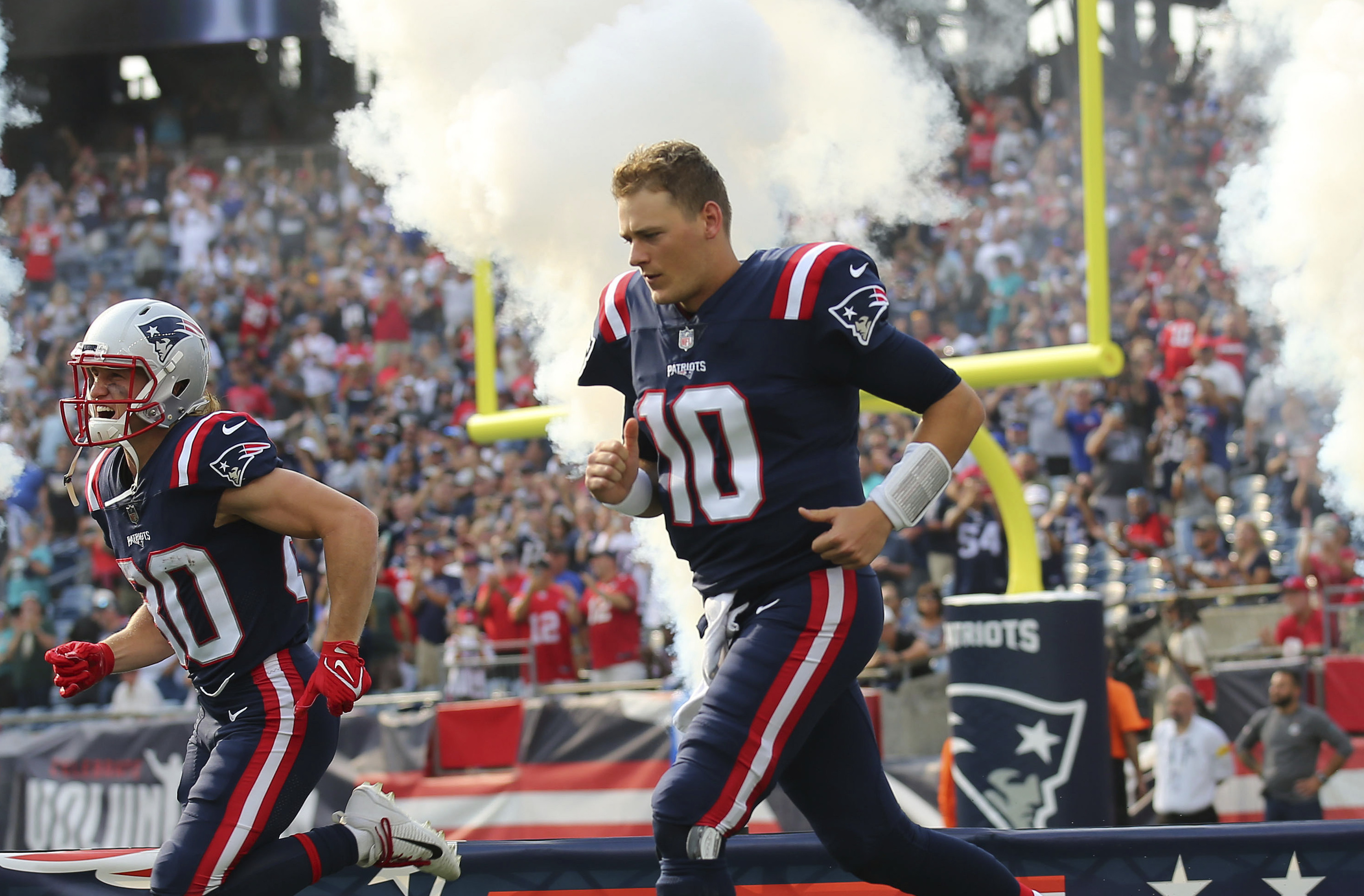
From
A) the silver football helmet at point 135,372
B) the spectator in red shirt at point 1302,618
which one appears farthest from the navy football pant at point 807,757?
the spectator in red shirt at point 1302,618

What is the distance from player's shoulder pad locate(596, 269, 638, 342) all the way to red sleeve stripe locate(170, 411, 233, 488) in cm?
80

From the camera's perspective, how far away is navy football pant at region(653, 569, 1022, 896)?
245cm

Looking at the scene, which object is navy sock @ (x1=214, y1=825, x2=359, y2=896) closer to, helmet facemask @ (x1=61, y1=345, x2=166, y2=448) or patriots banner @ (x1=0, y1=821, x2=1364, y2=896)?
patriots banner @ (x1=0, y1=821, x2=1364, y2=896)

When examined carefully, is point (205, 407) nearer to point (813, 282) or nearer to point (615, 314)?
point (615, 314)

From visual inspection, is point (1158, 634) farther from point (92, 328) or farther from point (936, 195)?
point (92, 328)

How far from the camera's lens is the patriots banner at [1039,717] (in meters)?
4.66

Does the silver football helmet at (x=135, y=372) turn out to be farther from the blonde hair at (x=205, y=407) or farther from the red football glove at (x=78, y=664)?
the red football glove at (x=78, y=664)

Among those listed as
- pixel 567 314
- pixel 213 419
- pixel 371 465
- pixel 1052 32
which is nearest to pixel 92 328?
pixel 213 419

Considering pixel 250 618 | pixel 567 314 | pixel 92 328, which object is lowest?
pixel 250 618

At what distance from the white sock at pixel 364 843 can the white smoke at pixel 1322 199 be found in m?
4.31

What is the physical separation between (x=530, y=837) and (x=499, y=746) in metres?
0.51

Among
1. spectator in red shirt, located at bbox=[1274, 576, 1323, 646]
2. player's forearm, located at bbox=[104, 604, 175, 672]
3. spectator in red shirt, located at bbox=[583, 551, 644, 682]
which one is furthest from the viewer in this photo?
spectator in red shirt, located at bbox=[583, 551, 644, 682]

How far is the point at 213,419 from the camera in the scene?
2975 millimetres

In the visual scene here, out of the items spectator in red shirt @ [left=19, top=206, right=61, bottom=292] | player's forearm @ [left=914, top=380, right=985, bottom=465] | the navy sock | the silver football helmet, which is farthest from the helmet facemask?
spectator in red shirt @ [left=19, top=206, right=61, bottom=292]
